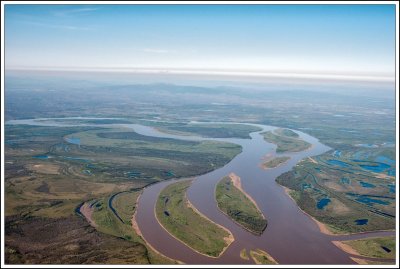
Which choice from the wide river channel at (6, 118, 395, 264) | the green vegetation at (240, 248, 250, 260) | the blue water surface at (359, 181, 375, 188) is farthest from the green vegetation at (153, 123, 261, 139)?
the green vegetation at (240, 248, 250, 260)

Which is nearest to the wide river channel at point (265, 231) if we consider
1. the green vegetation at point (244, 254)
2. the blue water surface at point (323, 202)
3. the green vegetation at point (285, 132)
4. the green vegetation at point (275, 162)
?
the green vegetation at point (244, 254)

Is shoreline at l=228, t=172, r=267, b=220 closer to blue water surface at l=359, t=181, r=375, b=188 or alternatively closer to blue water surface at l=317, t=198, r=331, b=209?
blue water surface at l=317, t=198, r=331, b=209

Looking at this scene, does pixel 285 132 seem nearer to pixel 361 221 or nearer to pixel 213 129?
pixel 213 129

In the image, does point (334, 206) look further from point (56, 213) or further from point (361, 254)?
point (56, 213)

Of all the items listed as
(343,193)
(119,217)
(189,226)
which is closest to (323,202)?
(343,193)

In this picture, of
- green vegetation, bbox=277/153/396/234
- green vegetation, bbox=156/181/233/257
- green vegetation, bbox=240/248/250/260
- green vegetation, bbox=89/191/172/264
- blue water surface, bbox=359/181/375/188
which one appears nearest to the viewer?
green vegetation, bbox=240/248/250/260

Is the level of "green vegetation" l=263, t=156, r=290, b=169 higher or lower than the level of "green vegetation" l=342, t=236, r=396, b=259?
higher
